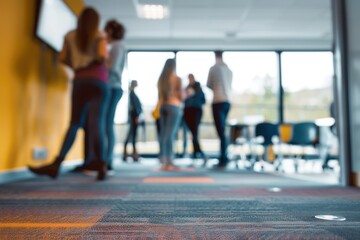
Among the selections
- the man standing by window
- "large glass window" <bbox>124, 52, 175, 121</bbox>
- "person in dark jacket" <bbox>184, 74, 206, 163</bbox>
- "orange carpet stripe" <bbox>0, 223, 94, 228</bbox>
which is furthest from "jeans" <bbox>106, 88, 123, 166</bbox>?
"large glass window" <bbox>124, 52, 175, 121</bbox>

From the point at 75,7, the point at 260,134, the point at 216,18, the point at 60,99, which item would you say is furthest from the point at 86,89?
the point at 216,18

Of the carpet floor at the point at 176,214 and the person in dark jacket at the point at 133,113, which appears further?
the person in dark jacket at the point at 133,113

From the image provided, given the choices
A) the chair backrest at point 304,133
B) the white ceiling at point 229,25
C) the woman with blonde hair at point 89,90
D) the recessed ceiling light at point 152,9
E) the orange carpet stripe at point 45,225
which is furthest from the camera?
the white ceiling at point 229,25

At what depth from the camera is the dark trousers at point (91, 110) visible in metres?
2.71

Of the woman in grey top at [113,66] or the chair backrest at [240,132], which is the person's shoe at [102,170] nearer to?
the woman in grey top at [113,66]

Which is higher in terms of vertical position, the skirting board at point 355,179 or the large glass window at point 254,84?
the large glass window at point 254,84

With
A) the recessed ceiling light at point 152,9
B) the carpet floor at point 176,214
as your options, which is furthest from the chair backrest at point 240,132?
the carpet floor at point 176,214

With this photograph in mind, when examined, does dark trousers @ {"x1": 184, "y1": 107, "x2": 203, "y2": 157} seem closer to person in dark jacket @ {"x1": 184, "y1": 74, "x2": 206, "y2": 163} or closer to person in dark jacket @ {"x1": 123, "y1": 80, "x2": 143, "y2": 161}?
person in dark jacket @ {"x1": 184, "y1": 74, "x2": 206, "y2": 163}

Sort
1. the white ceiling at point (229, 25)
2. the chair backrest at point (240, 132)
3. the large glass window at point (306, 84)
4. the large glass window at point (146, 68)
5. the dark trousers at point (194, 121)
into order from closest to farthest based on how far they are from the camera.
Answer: the dark trousers at point (194, 121) < the chair backrest at point (240, 132) < the white ceiling at point (229, 25) < the large glass window at point (146, 68) < the large glass window at point (306, 84)

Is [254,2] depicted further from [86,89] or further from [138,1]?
[86,89]

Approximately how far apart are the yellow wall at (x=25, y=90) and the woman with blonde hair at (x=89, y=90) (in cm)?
49

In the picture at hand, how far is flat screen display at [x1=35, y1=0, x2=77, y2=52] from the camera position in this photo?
134 inches

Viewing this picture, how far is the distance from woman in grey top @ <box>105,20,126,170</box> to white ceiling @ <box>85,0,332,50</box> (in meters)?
2.76

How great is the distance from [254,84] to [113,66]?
5923 millimetres
